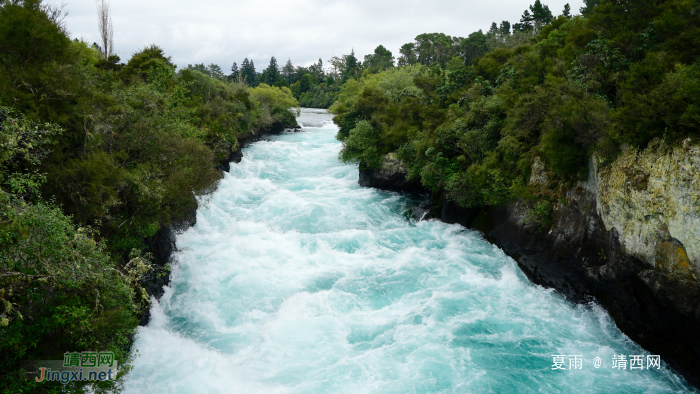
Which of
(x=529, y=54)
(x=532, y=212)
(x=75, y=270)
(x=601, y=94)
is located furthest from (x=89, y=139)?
(x=529, y=54)

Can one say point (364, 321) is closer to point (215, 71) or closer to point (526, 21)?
point (526, 21)

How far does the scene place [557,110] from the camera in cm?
1384

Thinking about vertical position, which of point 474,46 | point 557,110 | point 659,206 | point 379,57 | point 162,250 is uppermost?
point 379,57

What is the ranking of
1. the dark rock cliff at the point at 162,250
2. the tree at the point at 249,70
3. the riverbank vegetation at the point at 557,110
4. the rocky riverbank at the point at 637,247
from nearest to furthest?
the rocky riverbank at the point at 637,247
the riverbank vegetation at the point at 557,110
the dark rock cliff at the point at 162,250
the tree at the point at 249,70

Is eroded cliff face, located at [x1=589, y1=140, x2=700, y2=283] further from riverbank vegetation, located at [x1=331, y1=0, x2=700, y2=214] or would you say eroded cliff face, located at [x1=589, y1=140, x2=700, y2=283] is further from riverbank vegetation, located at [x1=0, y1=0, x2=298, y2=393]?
riverbank vegetation, located at [x1=0, y1=0, x2=298, y2=393]

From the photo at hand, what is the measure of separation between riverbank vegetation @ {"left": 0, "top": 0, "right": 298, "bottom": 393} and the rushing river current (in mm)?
1995

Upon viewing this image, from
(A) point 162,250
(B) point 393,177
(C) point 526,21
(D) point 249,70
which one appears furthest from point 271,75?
(A) point 162,250

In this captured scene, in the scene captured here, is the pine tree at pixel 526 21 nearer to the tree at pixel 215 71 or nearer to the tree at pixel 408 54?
the tree at pixel 408 54

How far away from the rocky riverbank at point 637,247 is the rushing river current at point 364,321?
607mm

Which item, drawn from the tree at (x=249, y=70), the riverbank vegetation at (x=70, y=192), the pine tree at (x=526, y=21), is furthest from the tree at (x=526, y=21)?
the tree at (x=249, y=70)

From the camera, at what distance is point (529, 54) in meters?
19.6

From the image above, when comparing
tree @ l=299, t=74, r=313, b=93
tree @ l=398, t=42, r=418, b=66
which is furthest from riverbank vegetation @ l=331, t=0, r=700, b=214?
tree @ l=299, t=74, r=313, b=93

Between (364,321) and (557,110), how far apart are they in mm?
10284

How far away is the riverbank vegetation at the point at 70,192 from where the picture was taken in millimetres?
6570
